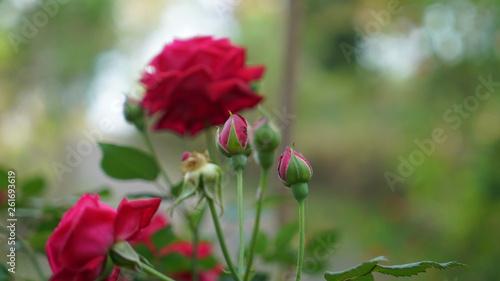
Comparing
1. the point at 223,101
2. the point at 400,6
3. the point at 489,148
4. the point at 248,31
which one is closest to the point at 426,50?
the point at 400,6

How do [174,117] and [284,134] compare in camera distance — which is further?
[284,134]

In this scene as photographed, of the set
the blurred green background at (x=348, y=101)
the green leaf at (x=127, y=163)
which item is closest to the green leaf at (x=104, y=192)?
the green leaf at (x=127, y=163)

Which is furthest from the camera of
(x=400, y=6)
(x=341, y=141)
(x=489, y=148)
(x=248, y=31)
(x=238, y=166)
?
(x=341, y=141)

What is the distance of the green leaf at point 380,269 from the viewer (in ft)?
0.53

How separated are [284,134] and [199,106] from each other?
0.40 meters

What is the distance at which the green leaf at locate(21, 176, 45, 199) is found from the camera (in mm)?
376

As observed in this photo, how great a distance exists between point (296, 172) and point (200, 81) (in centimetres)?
12

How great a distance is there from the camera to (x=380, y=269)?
16cm

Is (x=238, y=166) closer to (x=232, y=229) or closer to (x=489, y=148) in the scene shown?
(x=232, y=229)

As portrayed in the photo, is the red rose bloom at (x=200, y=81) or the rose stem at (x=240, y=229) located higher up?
the red rose bloom at (x=200, y=81)

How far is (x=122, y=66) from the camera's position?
2406 millimetres

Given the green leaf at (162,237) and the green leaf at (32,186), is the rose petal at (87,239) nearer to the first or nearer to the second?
the green leaf at (162,237)

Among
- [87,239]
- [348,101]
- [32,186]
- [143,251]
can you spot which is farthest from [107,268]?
[348,101]

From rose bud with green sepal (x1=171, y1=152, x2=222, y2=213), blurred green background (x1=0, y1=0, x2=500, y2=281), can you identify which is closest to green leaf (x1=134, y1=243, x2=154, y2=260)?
rose bud with green sepal (x1=171, y1=152, x2=222, y2=213)
